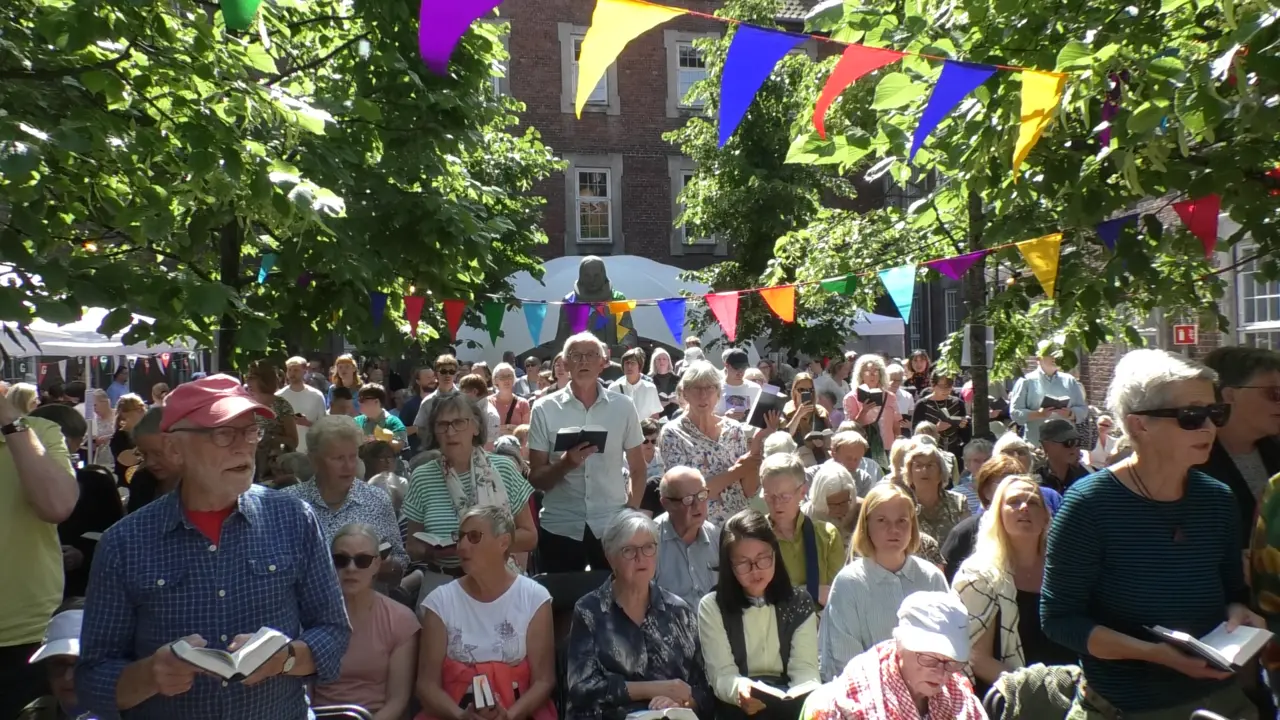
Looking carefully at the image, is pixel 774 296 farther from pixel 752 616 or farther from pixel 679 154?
pixel 679 154

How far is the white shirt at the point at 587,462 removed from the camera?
704 cm

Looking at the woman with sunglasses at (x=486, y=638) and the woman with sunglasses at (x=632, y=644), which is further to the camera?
the woman with sunglasses at (x=486, y=638)

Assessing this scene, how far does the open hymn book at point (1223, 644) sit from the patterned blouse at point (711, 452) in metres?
4.15

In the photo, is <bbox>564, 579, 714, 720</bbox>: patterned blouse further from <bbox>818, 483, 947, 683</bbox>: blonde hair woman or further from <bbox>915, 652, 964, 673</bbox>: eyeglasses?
<bbox>915, 652, 964, 673</bbox>: eyeglasses

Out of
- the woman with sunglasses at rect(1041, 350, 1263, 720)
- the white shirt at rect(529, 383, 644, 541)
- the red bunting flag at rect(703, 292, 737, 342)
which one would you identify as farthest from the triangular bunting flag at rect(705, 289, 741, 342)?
the woman with sunglasses at rect(1041, 350, 1263, 720)

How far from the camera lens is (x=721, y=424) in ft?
24.5

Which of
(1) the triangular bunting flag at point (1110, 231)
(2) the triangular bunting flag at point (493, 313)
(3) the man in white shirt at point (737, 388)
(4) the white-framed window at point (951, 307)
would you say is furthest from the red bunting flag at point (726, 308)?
(4) the white-framed window at point (951, 307)

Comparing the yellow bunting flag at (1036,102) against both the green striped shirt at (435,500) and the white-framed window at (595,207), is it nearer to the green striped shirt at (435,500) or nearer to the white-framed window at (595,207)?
the green striped shirt at (435,500)

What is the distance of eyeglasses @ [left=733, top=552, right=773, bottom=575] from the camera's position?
17.2 feet

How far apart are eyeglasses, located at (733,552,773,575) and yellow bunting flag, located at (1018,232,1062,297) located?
2821mm

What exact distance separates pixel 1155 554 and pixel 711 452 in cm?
412

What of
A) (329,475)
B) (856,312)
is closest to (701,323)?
(856,312)

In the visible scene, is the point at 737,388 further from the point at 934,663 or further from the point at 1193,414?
the point at 1193,414

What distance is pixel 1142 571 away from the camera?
332cm
